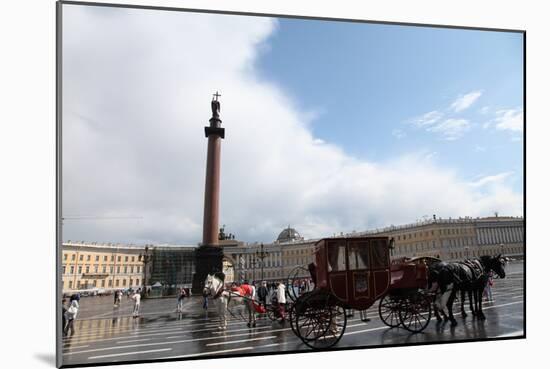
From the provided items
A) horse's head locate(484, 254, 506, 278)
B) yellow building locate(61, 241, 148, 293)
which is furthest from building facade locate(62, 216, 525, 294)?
horse's head locate(484, 254, 506, 278)

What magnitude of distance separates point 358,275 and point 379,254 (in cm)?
58

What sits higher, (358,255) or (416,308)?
(358,255)

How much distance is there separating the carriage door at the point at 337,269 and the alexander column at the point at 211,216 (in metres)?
11.0

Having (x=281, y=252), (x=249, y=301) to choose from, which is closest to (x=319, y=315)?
(x=249, y=301)

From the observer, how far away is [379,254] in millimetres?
7906

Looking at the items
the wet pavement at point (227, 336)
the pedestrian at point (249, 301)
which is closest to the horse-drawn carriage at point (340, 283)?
the wet pavement at point (227, 336)

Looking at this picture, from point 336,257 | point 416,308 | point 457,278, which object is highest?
point 336,257

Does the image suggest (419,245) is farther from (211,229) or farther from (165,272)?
(165,272)

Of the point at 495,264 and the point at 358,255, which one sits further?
the point at 495,264

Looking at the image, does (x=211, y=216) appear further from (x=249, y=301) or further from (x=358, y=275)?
(x=358, y=275)

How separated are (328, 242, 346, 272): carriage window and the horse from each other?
2513mm

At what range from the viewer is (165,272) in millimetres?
26422

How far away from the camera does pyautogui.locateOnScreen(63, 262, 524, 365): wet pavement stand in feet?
25.0

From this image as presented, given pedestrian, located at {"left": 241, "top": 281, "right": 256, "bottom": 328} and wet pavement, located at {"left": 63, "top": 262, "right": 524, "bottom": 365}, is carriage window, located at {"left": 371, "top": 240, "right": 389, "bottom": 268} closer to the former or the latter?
wet pavement, located at {"left": 63, "top": 262, "right": 524, "bottom": 365}
